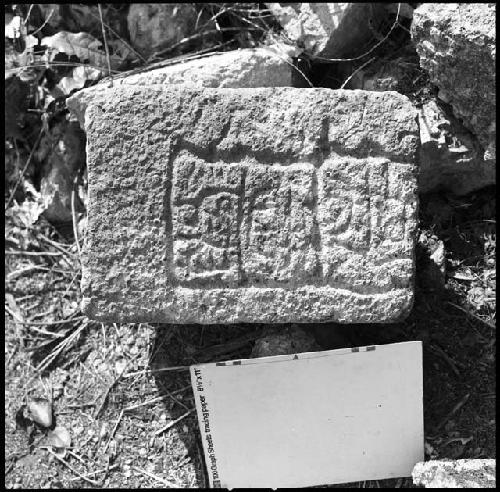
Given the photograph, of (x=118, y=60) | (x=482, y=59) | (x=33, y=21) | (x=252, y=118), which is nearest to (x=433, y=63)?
(x=482, y=59)

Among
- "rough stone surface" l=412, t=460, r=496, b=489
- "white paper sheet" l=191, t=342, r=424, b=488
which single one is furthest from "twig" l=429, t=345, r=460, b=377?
"rough stone surface" l=412, t=460, r=496, b=489

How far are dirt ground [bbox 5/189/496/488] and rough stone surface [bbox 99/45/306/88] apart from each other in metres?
0.54

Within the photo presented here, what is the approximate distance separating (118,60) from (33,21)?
12.2 inches

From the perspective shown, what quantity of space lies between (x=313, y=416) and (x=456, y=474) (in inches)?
14.6

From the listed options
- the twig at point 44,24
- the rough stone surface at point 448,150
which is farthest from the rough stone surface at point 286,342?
the twig at point 44,24

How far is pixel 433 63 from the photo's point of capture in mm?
1798

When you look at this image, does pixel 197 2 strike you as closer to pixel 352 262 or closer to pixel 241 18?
pixel 241 18

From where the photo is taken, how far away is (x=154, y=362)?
197 centimetres

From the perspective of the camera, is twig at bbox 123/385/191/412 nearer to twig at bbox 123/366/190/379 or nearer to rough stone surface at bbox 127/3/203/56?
twig at bbox 123/366/190/379

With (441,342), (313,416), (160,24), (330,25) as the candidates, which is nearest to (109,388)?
(313,416)

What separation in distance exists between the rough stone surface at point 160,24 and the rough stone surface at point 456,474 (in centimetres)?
138

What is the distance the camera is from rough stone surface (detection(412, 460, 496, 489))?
1.62 m

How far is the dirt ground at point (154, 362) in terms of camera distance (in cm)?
183

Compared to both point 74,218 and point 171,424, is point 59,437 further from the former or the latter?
point 74,218
